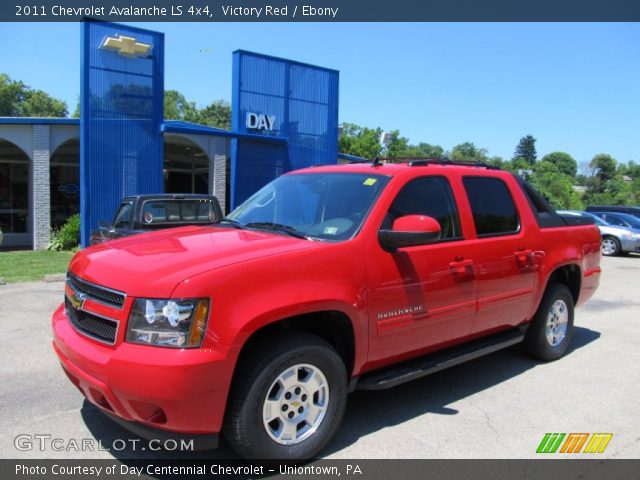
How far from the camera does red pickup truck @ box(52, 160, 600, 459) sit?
2.90 meters

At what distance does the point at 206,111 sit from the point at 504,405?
257 ft

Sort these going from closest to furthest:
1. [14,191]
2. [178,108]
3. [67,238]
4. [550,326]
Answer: [550,326] → [67,238] → [14,191] → [178,108]

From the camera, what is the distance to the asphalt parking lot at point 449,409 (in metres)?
3.66

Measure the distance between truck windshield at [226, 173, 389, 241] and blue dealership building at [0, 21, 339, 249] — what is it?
11303 mm

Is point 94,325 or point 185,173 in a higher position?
point 185,173

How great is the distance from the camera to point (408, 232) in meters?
3.64

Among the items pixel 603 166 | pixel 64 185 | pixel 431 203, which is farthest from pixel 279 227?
pixel 603 166

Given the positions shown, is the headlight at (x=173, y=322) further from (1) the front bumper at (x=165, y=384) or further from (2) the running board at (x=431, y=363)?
(2) the running board at (x=431, y=363)

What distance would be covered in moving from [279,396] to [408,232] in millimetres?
1385

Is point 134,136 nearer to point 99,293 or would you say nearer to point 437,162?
point 437,162

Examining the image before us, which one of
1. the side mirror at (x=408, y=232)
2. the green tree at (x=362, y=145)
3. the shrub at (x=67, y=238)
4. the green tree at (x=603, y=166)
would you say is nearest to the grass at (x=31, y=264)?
the shrub at (x=67, y=238)

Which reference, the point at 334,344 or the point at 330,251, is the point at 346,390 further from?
the point at 330,251

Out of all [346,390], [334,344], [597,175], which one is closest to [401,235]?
[334,344]

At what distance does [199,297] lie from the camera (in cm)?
288
